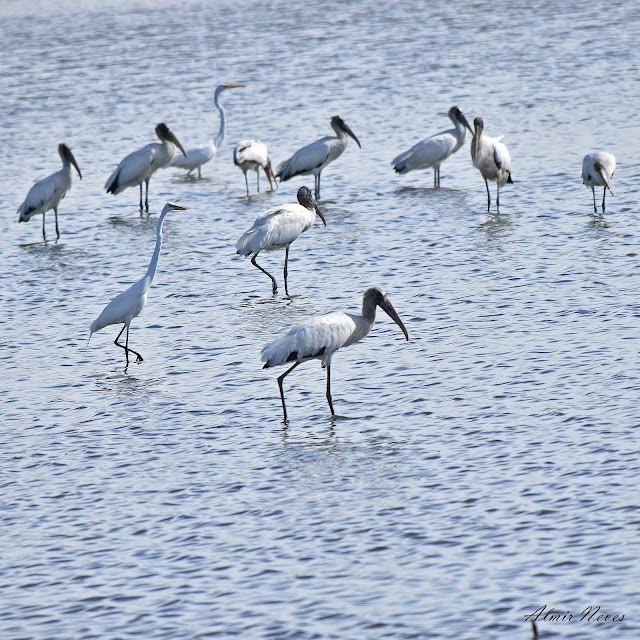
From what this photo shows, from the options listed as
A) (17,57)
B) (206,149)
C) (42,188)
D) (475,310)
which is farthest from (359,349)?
(17,57)

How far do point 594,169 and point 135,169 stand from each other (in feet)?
25.1

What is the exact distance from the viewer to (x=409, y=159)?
22.0 meters

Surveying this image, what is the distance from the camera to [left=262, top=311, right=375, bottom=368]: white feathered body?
1186 cm

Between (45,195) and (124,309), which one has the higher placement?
(45,195)

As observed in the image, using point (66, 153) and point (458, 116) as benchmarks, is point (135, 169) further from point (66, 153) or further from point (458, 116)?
point (458, 116)

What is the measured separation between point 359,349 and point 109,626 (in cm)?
595

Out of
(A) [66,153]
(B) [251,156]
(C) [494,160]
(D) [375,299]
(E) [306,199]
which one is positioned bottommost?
(D) [375,299]

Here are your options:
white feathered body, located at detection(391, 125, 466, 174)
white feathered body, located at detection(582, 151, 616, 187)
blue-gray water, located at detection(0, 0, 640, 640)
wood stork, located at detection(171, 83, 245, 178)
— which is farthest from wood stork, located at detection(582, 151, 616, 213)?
wood stork, located at detection(171, 83, 245, 178)

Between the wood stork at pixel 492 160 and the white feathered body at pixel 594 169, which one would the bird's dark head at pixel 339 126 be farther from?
the white feathered body at pixel 594 169

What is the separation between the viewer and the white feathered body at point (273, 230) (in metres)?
16.6

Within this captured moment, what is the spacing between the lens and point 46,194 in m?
20.6

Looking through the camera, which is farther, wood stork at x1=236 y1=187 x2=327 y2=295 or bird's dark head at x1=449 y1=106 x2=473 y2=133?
bird's dark head at x1=449 y1=106 x2=473 y2=133

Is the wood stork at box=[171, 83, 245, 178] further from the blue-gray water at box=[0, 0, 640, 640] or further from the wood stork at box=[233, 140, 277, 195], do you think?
the wood stork at box=[233, 140, 277, 195]

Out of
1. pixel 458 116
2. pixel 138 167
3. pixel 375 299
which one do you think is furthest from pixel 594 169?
pixel 138 167
